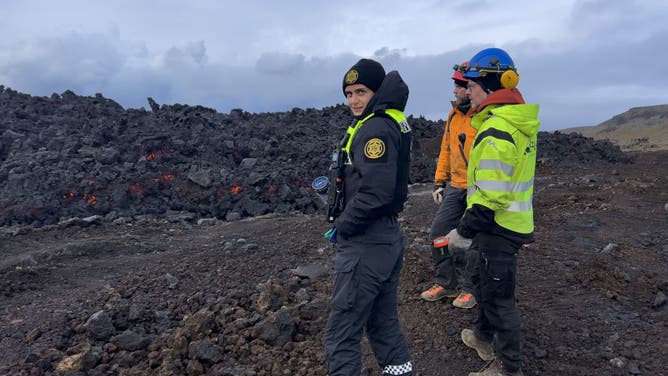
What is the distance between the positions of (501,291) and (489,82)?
1.34m

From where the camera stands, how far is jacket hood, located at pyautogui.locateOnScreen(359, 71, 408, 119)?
293 centimetres

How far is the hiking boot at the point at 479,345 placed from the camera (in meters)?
3.85

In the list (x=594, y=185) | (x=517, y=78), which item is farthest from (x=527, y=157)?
(x=594, y=185)

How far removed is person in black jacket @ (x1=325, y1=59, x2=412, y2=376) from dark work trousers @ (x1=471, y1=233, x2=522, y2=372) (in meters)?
0.63

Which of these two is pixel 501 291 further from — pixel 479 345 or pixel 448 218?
pixel 448 218

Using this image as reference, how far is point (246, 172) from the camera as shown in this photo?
40.8 ft

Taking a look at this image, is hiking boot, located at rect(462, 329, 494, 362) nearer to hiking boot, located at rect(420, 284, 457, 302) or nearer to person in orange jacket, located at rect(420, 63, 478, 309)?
person in orange jacket, located at rect(420, 63, 478, 309)

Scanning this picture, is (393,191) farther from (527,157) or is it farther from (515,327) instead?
(515,327)

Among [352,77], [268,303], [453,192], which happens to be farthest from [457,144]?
[268,303]

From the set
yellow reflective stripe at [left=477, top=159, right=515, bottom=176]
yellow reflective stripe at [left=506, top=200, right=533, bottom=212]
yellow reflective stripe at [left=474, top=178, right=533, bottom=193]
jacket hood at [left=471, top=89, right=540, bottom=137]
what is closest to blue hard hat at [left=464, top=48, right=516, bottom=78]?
jacket hood at [left=471, top=89, right=540, bottom=137]

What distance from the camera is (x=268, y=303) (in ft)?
15.5

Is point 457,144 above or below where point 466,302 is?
above

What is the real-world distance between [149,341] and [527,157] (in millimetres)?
3327

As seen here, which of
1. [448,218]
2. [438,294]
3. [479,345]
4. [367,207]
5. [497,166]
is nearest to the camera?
[367,207]
